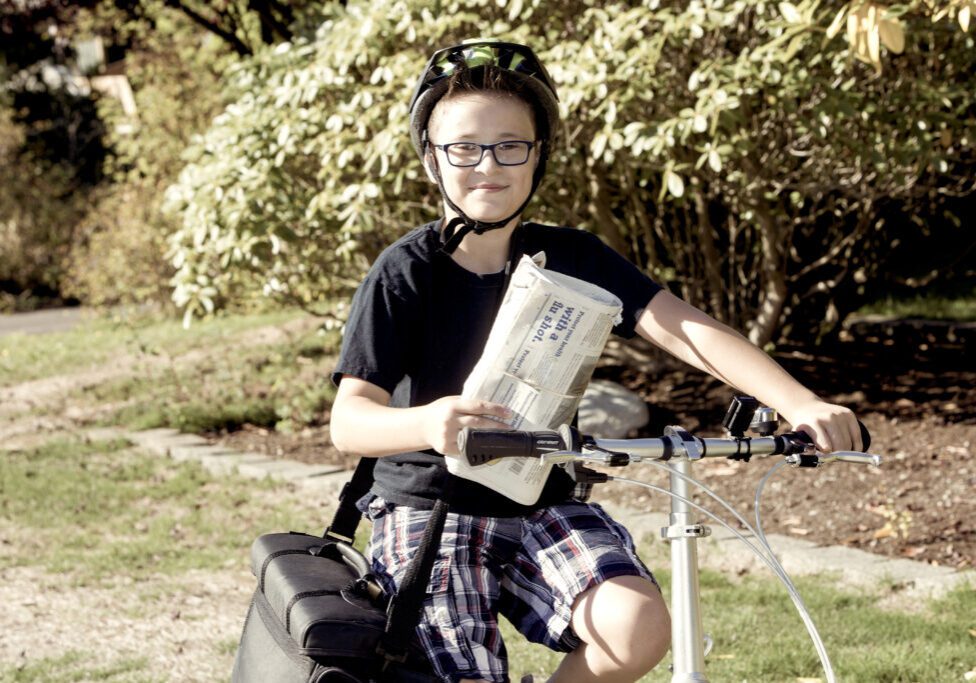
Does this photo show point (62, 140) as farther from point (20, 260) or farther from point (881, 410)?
point (881, 410)

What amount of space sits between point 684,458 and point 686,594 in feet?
0.72

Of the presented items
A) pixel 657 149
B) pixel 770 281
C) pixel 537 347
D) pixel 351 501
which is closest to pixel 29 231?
pixel 770 281

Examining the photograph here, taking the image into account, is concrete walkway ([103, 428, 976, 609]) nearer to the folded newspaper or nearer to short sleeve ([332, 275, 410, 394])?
short sleeve ([332, 275, 410, 394])

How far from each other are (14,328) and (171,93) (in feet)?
13.1

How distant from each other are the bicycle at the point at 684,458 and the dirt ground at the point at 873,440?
280 cm

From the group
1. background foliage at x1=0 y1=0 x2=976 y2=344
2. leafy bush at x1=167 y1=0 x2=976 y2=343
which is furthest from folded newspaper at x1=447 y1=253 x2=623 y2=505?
leafy bush at x1=167 y1=0 x2=976 y2=343

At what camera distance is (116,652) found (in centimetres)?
408

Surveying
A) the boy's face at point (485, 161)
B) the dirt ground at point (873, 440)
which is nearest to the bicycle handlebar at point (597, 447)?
the boy's face at point (485, 161)

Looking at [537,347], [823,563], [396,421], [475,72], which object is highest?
[475,72]

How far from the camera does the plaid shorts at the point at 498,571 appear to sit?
227 centimetres

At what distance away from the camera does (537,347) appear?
2035 millimetres

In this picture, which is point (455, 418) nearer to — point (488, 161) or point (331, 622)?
point (331, 622)

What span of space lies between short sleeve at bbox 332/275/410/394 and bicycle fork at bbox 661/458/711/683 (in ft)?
2.11

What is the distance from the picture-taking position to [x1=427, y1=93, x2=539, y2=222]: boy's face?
2412 millimetres
